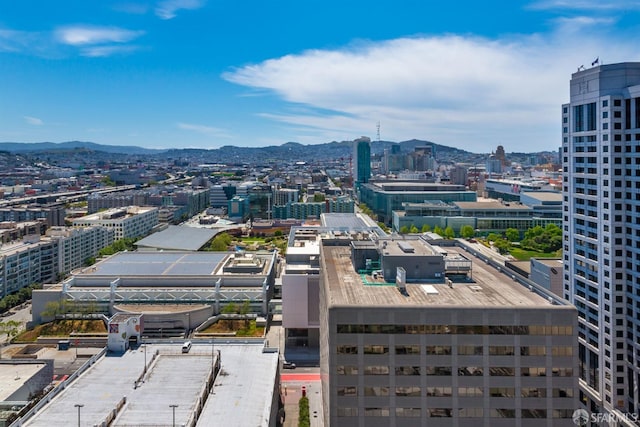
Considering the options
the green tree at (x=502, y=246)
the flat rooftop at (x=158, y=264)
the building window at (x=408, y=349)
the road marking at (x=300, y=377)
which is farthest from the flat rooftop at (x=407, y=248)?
the green tree at (x=502, y=246)

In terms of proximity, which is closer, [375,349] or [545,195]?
[375,349]

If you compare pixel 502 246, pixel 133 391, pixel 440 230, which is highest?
pixel 440 230

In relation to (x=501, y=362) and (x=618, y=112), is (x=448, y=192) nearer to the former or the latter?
(x=618, y=112)

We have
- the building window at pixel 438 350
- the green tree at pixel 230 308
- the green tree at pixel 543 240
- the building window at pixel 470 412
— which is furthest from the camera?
the green tree at pixel 543 240

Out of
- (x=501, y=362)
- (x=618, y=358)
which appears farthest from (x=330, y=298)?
(x=618, y=358)

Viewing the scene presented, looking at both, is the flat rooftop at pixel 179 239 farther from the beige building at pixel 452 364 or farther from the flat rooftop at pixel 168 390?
the beige building at pixel 452 364

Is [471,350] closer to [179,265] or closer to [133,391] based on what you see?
[133,391]

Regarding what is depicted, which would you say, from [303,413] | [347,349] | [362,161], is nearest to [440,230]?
[303,413]
